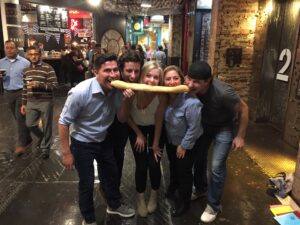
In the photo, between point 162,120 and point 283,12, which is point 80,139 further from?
point 283,12

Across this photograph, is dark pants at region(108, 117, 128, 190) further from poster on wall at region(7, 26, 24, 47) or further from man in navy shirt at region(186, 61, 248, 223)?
poster on wall at region(7, 26, 24, 47)

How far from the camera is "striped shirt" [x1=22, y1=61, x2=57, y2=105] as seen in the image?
4.55 meters

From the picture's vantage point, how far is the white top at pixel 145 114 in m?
2.91

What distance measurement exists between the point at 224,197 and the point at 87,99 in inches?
86.8

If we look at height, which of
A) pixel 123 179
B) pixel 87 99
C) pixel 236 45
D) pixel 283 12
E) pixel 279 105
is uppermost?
pixel 283 12

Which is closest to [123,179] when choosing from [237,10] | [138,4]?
[237,10]

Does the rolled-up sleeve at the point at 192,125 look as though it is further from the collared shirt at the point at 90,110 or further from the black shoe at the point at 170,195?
the black shoe at the point at 170,195

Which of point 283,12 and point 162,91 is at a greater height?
point 283,12

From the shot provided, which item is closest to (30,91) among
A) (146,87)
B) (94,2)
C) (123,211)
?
(123,211)

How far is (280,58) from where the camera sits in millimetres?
6336

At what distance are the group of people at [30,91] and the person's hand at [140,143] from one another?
2276 millimetres

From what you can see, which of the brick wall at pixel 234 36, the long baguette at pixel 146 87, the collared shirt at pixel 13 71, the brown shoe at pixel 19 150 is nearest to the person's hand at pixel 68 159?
the long baguette at pixel 146 87

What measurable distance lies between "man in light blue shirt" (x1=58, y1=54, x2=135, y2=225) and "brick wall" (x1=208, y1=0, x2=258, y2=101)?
460cm

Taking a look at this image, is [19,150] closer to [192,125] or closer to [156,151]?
[156,151]
